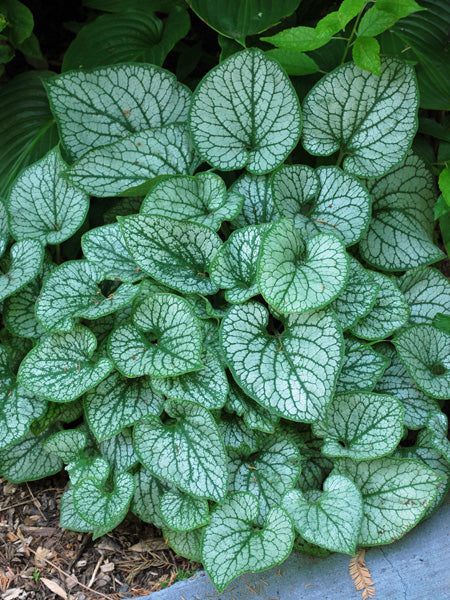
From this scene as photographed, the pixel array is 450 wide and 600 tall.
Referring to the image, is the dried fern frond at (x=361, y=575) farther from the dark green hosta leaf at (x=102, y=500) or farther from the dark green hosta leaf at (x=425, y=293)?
the dark green hosta leaf at (x=425, y=293)

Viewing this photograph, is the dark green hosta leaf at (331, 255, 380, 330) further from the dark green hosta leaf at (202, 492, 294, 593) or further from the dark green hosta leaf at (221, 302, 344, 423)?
the dark green hosta leaf at (202, 492, 294, 593)

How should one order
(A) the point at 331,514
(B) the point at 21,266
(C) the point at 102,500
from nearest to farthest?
(A) the point at 331,514 → (C) the point at 102,500 → (B) the point at 21,266

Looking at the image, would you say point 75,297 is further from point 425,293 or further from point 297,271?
point 425,293

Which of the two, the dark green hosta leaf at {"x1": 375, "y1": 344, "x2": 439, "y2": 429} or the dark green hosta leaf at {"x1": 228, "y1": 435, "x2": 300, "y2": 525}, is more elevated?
the dark green hosta leaf at {"x1": 375, "y1": 344, "x2": 439, "y2": 429}

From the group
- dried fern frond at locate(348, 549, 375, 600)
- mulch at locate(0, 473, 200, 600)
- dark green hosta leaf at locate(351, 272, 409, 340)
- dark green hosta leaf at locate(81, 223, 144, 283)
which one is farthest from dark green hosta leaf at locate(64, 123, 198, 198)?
dried fern frond at locate(348, 549, 375, 600)

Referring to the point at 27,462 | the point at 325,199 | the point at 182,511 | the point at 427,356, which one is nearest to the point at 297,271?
the point at 325,199

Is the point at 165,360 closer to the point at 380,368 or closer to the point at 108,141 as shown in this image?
the point at 380,368
